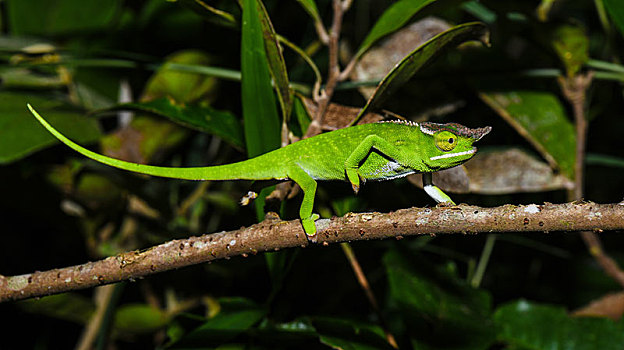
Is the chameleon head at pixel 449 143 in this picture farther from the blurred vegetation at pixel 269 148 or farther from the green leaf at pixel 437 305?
the green leaf at pixel 437 305

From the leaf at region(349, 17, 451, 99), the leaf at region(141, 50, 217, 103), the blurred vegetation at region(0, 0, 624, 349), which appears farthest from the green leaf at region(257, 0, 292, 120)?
the leaf at region(141, 50, 217, 103)

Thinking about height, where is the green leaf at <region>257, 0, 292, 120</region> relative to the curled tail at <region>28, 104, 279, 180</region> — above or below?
above

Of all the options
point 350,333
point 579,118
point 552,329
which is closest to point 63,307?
point 350,333

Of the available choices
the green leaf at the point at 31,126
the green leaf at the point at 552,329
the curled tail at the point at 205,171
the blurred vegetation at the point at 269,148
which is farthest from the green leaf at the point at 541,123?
the green leaf at the point at 31,126

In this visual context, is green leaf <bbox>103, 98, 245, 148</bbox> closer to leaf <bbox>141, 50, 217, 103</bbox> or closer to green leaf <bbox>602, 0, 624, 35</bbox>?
leaf <bbox>141, 50, 217, 103</bbox>

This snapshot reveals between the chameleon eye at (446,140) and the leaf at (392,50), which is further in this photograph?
the leaf at (392,50)

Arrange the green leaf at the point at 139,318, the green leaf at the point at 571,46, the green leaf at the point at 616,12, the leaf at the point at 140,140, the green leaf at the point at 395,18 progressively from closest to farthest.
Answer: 1. the green leaf at the point at 395,18
2. the green leaf at the point at 616,12
3. the green leaf at the point at 571,46
4. the leaf at the point at 140,140
5. the green leaf at the point at 139,318

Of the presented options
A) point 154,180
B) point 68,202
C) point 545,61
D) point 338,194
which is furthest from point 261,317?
point 545,61
